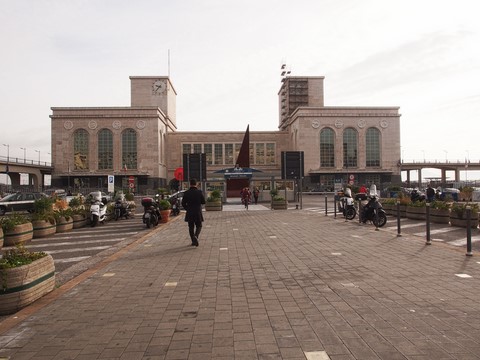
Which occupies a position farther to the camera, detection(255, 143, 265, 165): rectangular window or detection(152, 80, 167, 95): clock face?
detection(152, 80, 167, 95): clock face

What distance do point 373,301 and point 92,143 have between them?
254 ft

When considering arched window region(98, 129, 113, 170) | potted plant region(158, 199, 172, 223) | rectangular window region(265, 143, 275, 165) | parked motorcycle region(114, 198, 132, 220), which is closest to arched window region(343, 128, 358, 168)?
rectangular window region(265, 143, 275, 165)

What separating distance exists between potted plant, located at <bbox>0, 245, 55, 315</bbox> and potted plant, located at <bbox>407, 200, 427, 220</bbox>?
15221mm

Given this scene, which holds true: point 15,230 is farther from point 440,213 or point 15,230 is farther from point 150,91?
point 150,91

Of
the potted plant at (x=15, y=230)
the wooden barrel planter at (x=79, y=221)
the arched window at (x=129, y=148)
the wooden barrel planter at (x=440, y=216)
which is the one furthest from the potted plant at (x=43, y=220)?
the arched window at (x=129, y=148)

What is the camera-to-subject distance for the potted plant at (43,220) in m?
13.2

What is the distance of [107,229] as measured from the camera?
15.6m

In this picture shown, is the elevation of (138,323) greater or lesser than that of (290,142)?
lesser

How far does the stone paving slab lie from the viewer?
3732 millimetres

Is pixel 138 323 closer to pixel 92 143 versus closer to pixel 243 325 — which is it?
pixel 243 325

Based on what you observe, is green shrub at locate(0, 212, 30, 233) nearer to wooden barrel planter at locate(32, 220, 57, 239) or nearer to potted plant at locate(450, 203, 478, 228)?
wooden barrel planter at locate(32, 220, 57, 239)

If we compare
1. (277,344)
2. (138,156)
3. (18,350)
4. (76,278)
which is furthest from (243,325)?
(138,156)

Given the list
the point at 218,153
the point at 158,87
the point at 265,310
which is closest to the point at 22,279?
the point at 265,310

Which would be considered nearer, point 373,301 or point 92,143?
point 373,301
